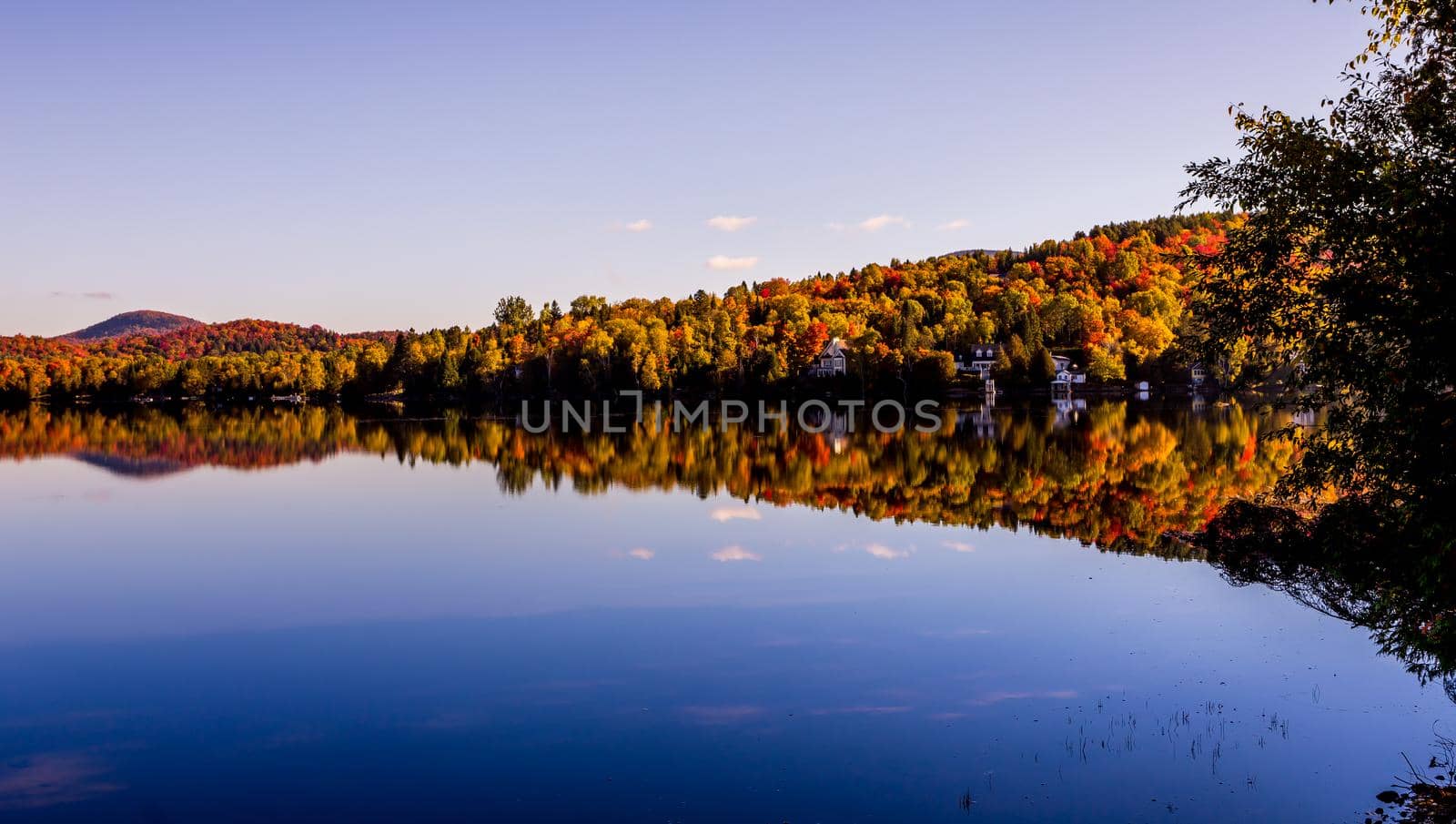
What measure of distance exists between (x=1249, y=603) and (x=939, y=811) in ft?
35.5

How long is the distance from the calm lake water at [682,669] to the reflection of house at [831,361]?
321 ft

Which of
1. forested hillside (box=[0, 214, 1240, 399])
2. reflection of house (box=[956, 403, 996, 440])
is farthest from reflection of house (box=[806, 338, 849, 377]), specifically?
reflection of house (box=[956, 403, 996, 440])

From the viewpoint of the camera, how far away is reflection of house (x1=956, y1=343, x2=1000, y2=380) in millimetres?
122600

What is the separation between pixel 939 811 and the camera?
10.2 metres

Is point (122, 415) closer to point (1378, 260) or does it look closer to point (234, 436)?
point (234, 436)

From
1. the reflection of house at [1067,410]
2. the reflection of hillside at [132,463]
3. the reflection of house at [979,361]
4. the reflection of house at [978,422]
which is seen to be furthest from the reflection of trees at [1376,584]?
the reflection of house at [979,361]

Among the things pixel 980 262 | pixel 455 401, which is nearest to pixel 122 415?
pixel 455 401

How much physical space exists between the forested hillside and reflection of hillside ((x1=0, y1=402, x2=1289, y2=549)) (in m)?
44.3

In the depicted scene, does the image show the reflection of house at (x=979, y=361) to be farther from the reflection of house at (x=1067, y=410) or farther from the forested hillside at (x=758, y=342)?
the reflection of house at (x=1067, y=410)


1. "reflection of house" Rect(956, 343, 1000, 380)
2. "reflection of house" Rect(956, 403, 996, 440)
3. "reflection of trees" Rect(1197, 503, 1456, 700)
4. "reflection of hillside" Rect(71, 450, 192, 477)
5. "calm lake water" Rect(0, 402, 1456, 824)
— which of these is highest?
"reflection of house" Rect(956, 343, 1000, 380)

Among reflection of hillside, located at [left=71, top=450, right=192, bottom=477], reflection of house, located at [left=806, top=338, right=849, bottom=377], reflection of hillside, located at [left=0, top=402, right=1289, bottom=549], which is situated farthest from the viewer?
reflection of house, located at [left=806, top=338, right=849, bottom=377]

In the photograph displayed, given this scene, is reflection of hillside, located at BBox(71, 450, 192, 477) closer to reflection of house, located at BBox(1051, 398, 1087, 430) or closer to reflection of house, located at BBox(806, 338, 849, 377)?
reflection of house, located at BBox(1051, 398, 1087, 430)

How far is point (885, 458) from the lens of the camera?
46219 mm

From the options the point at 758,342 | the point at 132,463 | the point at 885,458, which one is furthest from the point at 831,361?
the point at 132,463
